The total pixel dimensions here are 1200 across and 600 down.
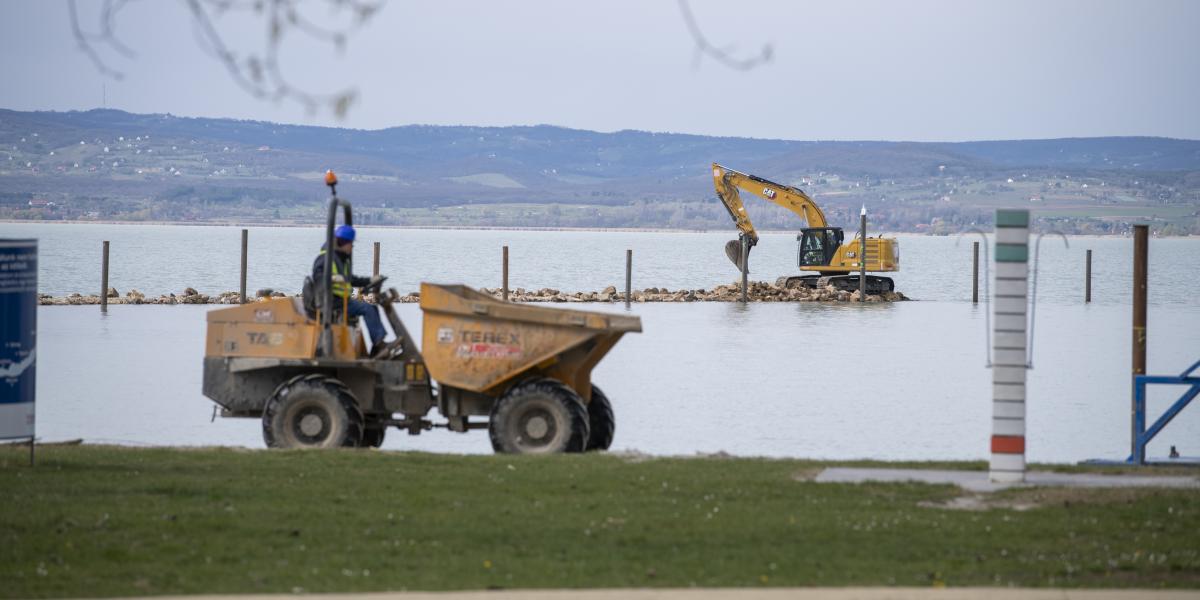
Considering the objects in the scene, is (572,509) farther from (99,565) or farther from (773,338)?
(773,338)

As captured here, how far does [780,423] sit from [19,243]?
40.0 ft

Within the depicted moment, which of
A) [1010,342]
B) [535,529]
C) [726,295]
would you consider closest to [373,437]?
[535,529]

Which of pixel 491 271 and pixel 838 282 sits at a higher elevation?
pixel 491 271

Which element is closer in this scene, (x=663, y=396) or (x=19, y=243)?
(x=19, y=243)

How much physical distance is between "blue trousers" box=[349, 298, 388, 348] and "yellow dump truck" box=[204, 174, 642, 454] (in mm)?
155

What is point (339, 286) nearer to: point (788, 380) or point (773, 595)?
point (773, 595)

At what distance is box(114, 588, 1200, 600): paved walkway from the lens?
Answer: 9.52m

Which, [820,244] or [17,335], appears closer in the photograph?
[17,335]

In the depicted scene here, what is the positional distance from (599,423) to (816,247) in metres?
49.1

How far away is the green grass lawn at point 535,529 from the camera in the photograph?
10258 mm

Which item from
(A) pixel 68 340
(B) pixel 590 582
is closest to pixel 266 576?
(B) pixel 590 582

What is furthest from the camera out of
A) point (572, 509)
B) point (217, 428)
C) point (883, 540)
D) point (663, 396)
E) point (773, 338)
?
point (773, 338)

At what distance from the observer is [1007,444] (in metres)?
14.1

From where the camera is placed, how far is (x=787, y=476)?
14688mm
